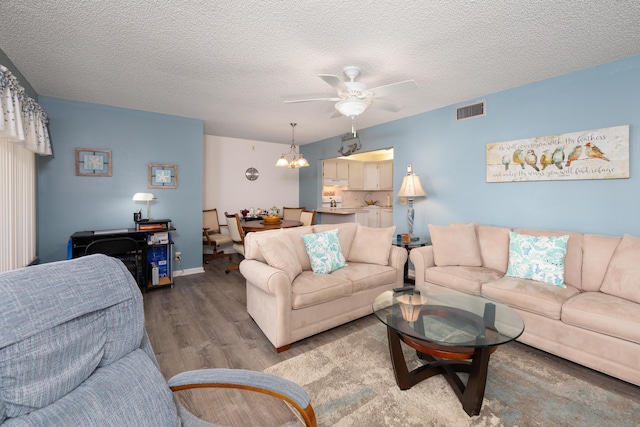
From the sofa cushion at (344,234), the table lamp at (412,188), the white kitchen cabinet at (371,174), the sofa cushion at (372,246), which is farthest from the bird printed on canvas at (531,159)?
the white kitchen cabinet at (371,174)

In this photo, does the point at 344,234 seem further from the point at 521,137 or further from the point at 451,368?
the point at 521,137

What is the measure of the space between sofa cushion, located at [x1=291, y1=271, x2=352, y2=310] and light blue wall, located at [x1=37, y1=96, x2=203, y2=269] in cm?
290

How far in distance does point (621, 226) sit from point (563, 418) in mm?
2073

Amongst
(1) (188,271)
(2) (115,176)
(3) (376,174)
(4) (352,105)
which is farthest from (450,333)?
(3) (376,174)

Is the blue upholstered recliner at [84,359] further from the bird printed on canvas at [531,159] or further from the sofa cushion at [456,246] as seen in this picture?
the bird printed on canvas at [531,159]

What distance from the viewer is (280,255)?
2660 mm

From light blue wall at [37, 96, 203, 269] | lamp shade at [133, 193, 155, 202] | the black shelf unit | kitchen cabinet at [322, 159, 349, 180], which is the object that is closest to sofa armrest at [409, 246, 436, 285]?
the black shelf unit

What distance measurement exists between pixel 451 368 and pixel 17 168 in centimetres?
446

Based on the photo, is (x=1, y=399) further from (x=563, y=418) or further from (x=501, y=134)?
(x=501, y=134)

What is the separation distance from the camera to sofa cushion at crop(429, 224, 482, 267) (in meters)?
3.31

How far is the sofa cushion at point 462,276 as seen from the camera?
2.83 m

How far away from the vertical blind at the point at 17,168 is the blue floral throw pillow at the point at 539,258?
185 inches

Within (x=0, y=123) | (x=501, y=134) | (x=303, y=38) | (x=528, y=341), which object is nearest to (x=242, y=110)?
(x=303, y=38)

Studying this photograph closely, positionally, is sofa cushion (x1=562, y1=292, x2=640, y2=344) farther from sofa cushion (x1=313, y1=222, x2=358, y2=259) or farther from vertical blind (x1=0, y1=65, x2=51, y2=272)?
vertical blind (x1=0, y1=65, x2=51, y2=272)
